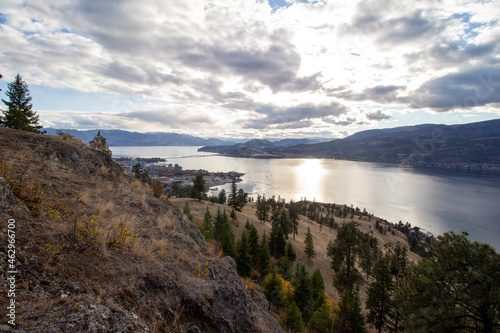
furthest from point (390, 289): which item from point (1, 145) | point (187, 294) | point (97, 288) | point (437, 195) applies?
point (437, 195)

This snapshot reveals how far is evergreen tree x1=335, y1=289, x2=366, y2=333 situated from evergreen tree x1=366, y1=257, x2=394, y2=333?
7.74 ft

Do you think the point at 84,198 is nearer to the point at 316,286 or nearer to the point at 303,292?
the point at 303,292

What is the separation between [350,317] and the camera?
1925cm

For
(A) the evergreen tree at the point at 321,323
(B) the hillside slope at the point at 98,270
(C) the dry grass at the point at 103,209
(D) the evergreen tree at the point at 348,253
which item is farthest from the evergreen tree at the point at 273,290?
(C) the dry grass at the point at 103,209

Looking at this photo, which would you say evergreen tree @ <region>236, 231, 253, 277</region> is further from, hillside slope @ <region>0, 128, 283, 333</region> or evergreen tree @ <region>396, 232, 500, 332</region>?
hillside slope @ <region>0, 128, 283, 333</region>

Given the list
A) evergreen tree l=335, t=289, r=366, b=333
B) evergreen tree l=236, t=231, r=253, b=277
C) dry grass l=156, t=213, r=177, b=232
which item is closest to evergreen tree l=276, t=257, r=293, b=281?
evergreen tree l=236, t=231, r=253, b=277

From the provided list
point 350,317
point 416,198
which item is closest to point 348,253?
point 350,317

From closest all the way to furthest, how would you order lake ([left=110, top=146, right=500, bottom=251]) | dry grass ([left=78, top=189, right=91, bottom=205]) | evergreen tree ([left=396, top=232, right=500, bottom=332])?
1. dry grass ([left=78, top=189, right=91, bottom=205])
2. evergreen tree ([left=396, top=232, right=500, bottom=332])
3. lake ([left=110, top=146, right=500, bottom=251])

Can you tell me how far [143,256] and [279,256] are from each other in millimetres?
33750

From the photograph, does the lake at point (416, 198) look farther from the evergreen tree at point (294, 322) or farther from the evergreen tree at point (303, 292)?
the evergreen tree at point (294, 322)

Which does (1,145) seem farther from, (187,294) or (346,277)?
(346,277)

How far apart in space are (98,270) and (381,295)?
24.7 m

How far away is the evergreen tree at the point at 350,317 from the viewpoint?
1892 cm

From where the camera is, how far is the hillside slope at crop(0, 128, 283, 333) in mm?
3430
